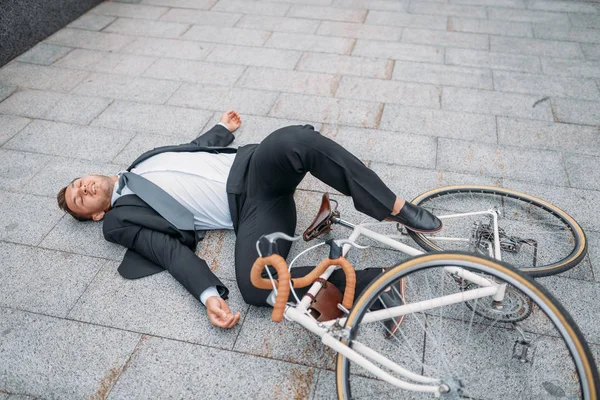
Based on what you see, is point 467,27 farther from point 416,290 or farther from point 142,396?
point 142,396

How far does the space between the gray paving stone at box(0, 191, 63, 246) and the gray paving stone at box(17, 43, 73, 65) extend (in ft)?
9.31

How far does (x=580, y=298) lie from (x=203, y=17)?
21.1ft

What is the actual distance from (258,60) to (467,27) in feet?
10.2

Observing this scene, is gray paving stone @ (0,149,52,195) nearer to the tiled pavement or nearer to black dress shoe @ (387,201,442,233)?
the tiled pavement

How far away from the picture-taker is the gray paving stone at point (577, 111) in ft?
17.3

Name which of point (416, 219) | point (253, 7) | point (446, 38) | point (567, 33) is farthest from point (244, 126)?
point (567, 33)

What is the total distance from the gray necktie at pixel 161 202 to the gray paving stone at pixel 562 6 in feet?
22.6

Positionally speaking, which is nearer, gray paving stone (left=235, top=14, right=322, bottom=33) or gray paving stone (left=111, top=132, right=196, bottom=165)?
gray paving stone (left=111, top=132, right=196, bottom=165)

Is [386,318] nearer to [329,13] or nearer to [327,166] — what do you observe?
[327,166]

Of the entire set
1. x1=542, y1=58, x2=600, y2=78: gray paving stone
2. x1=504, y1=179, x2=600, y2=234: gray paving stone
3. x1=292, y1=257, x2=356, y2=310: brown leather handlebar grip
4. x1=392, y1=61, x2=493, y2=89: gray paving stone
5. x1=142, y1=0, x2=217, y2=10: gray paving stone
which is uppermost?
x1=292, y1=257, x2=356, y2=310: brown leather handlebar grip

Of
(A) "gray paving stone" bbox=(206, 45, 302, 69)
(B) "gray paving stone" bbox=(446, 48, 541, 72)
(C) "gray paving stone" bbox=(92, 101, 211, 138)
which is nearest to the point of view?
(C) "gray paving stone" bbox=(92, 101, 211, 138)

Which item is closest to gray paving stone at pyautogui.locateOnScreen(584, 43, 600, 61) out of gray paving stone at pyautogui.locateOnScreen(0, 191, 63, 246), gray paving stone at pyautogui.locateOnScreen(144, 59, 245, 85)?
gray paving stone at pyautogui.locateOnScreen(144, 59, 245, 85)

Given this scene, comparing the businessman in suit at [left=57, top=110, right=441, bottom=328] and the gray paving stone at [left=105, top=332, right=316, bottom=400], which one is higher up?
the businessman in suit at [left=57, top=110, right=441, bottom=328]

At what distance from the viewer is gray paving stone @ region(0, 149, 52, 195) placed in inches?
180
